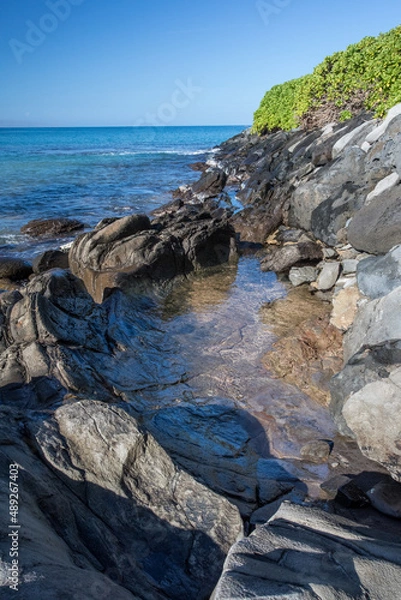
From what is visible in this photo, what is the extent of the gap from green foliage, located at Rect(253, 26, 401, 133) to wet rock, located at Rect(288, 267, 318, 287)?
6.59 metres

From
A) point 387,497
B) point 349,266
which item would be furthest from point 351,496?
point 349,266

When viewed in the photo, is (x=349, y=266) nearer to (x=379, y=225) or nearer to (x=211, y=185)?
(x=379, y=225)

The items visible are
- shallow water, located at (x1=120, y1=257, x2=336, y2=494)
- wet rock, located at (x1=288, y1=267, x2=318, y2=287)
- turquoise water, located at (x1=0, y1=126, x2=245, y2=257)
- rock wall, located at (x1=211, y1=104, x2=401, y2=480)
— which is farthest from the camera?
turquoise water, located at (x1=0, y1=126, x2=245, y2=257)

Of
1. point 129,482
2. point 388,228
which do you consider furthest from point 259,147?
point 129,482

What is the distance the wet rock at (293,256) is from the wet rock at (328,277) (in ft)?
4.48

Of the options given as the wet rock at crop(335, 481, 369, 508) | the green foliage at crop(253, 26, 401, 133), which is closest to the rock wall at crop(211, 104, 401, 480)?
the wet rock at crop(335, 481, 369, 508)

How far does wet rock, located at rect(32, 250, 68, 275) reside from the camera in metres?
11.8

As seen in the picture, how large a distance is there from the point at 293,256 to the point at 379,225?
10.3ft

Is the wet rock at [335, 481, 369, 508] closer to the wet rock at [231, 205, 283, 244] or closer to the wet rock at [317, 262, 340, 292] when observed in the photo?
the wet rock at [317, 262, 340, 292]

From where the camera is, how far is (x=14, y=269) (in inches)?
462

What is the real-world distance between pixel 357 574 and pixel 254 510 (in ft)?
6.36

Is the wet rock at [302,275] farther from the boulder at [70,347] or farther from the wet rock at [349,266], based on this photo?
the boulder at [70,347]

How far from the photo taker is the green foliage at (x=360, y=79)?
1432 cm

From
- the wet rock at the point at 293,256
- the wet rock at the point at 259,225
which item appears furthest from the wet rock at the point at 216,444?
the wet rock at the point at 259,225
